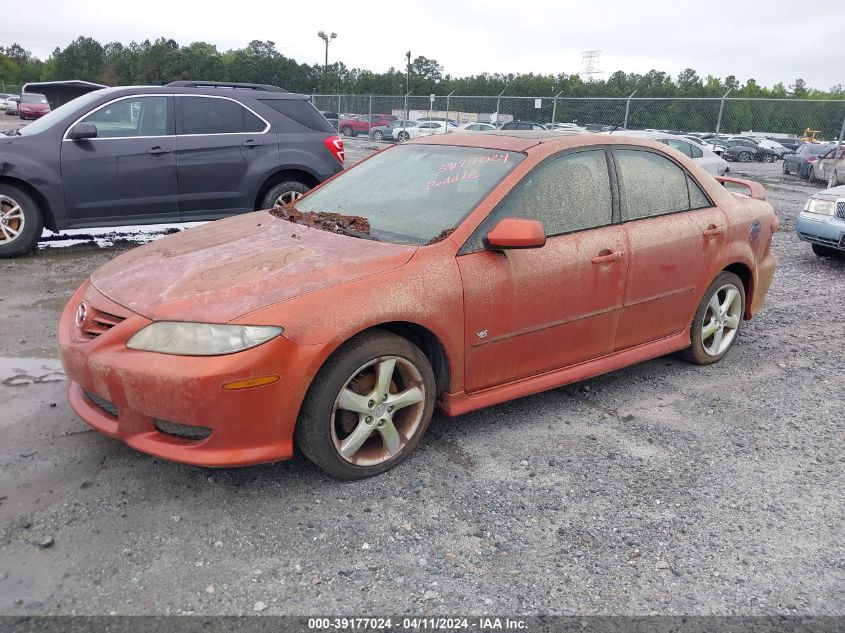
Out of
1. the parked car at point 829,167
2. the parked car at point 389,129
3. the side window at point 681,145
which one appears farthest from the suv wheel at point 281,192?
the parked car at point 389,129

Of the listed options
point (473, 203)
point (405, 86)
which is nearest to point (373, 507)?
point (473, 203)

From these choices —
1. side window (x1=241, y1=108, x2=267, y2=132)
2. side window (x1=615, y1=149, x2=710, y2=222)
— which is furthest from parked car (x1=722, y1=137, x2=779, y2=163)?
side window (x1=615, y1=149, x2=710, y2=222)

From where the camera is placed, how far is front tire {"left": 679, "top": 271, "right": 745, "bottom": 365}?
14.9ft

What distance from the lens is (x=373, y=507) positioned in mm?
2949

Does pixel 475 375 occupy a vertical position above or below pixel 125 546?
above

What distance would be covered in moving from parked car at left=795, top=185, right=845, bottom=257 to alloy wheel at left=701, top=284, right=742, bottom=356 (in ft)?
13.2

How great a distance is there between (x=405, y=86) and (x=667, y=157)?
64238 mm

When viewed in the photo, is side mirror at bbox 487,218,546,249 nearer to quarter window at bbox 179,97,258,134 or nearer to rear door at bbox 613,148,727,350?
rear door at bbox 613,148,727,350

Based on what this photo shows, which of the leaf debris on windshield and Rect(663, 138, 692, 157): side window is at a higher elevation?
Rect(663, 138, 692, 157): side window

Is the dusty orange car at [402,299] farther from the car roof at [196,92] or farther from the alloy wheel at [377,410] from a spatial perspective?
the car roof at [196,92]

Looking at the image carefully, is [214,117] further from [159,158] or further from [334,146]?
[334,146]

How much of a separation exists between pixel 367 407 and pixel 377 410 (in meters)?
0.06

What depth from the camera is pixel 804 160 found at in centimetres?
2077

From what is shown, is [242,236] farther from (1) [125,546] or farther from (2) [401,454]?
(1) [125,546]
